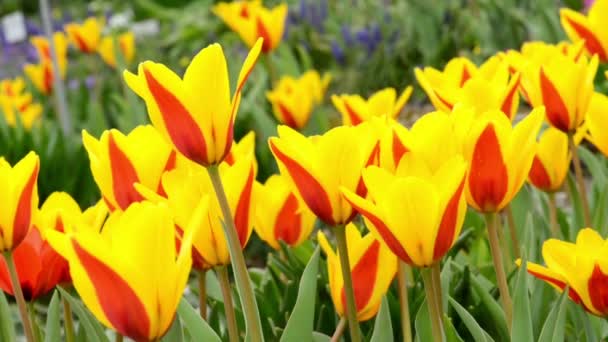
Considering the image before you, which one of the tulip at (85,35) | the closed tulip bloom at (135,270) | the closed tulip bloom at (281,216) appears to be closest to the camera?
the closed tulip bloom at (135,270)

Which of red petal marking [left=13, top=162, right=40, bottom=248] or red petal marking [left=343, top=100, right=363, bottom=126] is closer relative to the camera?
red petal marking [left=13, top=162, right=40, bottom=248]

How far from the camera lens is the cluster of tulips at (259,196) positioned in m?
0.91

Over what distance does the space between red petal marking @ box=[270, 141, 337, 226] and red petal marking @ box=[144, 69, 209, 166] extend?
0.10m

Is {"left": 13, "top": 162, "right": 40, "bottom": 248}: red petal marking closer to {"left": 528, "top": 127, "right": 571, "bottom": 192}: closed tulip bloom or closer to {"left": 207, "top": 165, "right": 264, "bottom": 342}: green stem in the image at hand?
{"left": 207, "top": 165, "right": 264, "bottom": 342}: green stem

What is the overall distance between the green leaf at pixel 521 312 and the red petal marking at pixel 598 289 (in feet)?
0.21

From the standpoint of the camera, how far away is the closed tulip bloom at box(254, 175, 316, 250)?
143cm

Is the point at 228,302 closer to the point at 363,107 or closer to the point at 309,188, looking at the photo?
the point at 309,188

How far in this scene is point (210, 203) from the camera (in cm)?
108

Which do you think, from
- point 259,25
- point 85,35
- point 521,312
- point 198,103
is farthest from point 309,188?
point 85,35

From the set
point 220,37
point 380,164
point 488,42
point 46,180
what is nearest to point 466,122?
point 380,164

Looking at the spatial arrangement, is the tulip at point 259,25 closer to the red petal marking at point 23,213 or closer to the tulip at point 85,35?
the tulip at point 85,35

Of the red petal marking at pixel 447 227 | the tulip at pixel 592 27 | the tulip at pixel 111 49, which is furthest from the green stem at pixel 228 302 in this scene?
the tulip at pixel 111 49

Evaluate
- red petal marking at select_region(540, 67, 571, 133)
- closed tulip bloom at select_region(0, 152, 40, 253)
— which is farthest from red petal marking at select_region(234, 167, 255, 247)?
red petal marking at select_region(540, 67, 571, 133)

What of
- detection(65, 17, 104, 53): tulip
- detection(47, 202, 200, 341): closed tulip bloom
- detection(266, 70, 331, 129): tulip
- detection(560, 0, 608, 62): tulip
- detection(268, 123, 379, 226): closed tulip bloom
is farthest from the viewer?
detection(65, 17, 104, 53): tulip
